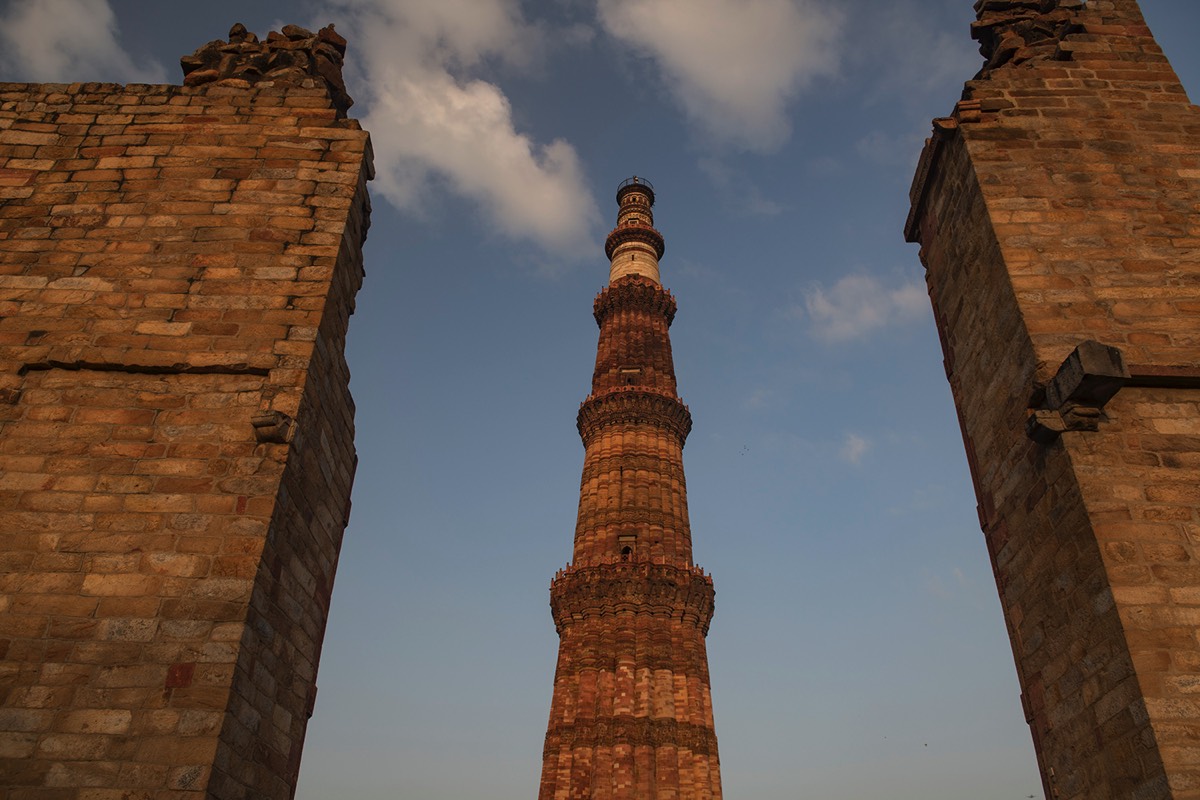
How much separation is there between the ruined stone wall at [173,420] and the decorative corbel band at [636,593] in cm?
1303

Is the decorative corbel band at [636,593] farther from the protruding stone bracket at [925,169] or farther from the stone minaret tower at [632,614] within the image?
the protruding stone bracket at [925,169]

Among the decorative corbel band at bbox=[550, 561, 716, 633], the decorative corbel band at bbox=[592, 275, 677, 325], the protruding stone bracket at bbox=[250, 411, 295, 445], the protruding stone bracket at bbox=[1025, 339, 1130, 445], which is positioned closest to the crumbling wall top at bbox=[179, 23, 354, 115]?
the protruding stone bracket at bbox=[250, 411, 295, 445]

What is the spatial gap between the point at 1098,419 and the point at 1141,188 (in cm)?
243

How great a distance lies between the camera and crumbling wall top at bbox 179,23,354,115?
23.0ft

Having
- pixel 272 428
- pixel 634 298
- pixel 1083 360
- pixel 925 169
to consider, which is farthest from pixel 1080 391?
pixel 634 298

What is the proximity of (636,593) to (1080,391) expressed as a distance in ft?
47.7

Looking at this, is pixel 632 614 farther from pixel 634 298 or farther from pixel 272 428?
pixel 272 428

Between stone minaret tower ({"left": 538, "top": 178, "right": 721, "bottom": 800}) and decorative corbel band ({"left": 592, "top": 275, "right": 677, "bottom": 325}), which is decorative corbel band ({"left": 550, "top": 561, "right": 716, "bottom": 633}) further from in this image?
decorative corbel band ({"left": 592, "top": 275, "right": 677, "bottom": 325})

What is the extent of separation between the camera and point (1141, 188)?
6.42 metres

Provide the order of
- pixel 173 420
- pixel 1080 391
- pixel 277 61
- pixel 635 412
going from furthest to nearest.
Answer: pixel 635 412 < pixel 277 61 < pixel 173 420 < pixel 1080 391

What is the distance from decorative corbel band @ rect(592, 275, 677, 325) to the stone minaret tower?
150 centimetres

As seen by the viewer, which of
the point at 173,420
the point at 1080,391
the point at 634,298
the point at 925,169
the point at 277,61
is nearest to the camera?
the point at 1080,391

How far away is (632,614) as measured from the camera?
731 inches

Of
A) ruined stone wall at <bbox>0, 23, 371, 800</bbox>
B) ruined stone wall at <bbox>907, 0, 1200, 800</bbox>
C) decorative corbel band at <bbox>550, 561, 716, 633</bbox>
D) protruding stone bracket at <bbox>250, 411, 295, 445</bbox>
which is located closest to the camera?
ruined stone wall at <bbox>0, 23, 371, 800</bbox>
